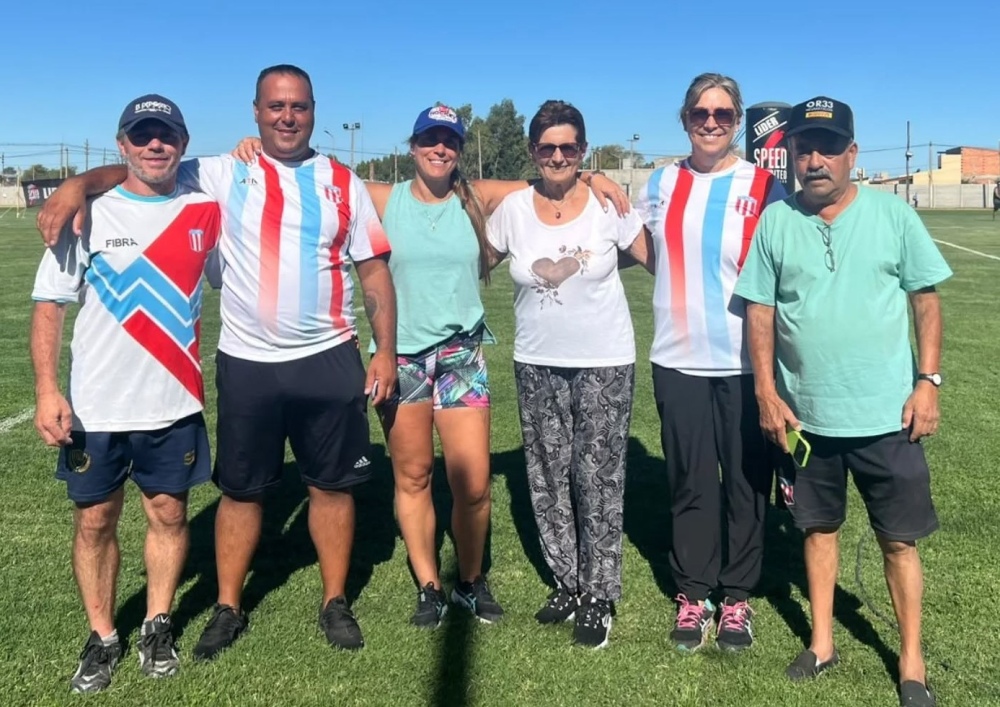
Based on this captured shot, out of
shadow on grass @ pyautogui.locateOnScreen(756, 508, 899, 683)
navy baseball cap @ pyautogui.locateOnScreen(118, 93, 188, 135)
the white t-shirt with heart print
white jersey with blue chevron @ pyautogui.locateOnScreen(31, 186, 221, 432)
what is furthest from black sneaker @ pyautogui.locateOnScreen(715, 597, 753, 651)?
navy baseball cap @ pyautogui.locateOnScreen(118, 93, 188, 135)

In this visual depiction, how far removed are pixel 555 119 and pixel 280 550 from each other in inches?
99.9

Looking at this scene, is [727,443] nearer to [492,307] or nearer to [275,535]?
[275,535]

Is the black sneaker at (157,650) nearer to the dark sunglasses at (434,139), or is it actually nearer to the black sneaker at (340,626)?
the black sneaker at (340,626)

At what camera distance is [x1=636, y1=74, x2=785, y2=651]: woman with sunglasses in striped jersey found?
3.44 m

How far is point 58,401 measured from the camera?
9.90 ft

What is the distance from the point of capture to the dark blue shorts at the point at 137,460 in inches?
123

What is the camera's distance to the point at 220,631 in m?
3.49

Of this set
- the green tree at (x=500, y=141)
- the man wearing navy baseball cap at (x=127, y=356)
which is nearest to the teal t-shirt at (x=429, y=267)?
the man wearing navy baseball cap at (x=127, y=356)

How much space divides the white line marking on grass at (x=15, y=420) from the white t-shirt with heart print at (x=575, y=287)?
4.73 m

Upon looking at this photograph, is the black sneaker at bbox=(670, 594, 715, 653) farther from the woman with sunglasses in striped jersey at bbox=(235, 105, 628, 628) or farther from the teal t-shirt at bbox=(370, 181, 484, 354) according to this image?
the teal t-shirt at bbox=(370, 181, 484, 354)

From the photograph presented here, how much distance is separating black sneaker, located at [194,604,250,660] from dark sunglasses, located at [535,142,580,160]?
2.18 metres

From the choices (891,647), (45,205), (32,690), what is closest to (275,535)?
(32,690)

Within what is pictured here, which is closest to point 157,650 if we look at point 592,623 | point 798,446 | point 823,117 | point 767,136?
point 592,623

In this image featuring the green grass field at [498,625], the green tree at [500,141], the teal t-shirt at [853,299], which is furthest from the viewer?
the green tree at [500,141]
